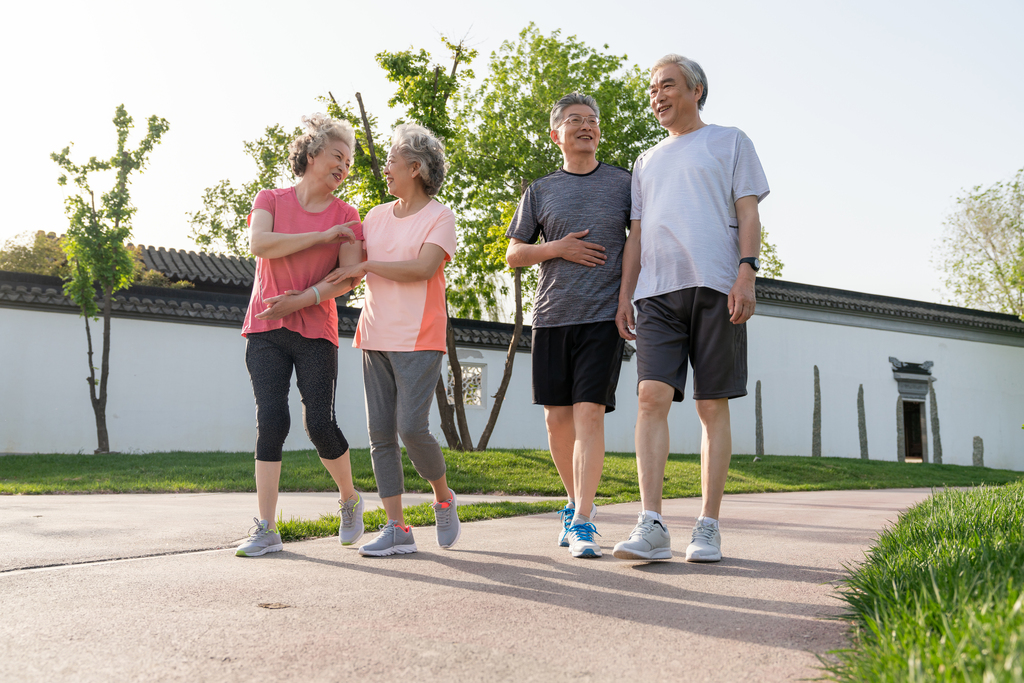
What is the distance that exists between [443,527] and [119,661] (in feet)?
5.58

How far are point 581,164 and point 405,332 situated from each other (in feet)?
3.69

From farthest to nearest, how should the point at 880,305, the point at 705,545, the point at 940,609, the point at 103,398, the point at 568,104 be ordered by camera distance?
the point at 880,305 < the point at 103,398 < the point at 568,104 < the point at 705,545 < the point at 940,609

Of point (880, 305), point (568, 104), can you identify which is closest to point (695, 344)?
point (568, 104)

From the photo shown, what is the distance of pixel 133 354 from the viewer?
48.0 ft

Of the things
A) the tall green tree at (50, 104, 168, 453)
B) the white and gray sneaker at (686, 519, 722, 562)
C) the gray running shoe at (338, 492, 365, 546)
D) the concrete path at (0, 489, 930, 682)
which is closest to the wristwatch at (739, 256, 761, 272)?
the white and gray sneaker at (686, 519, 722, 562)

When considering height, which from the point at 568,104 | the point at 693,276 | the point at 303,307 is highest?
the point at 568,104

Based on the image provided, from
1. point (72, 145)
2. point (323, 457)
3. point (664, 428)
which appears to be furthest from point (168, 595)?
point (72, 145)

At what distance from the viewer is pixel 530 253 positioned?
342 cm

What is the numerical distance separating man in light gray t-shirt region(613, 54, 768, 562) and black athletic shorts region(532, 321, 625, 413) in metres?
0.11

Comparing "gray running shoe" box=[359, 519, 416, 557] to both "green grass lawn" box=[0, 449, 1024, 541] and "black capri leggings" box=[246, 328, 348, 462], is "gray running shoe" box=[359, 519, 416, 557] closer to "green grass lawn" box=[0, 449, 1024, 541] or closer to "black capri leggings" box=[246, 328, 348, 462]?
"black capri leggings" box=[246, 328, 348, 462]

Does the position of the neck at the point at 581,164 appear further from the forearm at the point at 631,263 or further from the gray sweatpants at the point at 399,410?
the gray sweatpants at the point at 399,410

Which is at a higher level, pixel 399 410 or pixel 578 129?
pixel 578 129

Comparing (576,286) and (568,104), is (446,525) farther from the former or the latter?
(568,104)

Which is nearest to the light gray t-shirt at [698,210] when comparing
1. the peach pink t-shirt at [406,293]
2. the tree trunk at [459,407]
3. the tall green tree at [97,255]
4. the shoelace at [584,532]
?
the peach pink t-shirt at [406,293]
